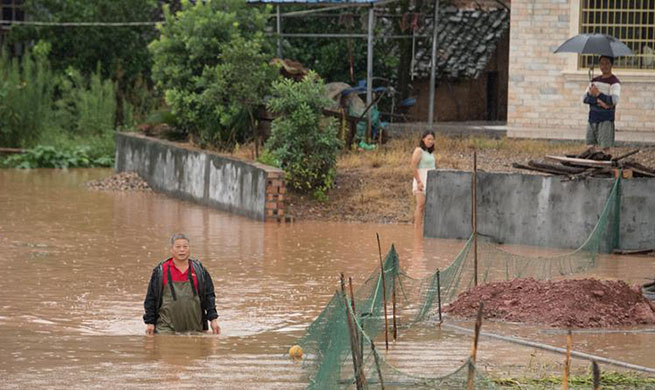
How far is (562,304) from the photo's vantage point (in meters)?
13.0

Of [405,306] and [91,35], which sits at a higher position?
[91,35]

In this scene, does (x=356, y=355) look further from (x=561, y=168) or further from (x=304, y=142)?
(x=304, y=142)

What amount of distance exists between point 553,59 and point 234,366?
1770cm

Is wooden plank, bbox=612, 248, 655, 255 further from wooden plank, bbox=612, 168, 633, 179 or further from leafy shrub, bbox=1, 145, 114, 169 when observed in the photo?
leafy shrub, bbox=1, 145, 114, 169

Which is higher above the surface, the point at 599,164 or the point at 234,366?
the point at 599,164

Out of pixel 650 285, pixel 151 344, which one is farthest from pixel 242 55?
pixel 151 344

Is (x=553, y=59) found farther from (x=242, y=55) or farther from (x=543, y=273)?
(x=543, y=273)

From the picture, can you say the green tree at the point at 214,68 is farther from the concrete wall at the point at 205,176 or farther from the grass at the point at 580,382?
the grass at the point at 580,382

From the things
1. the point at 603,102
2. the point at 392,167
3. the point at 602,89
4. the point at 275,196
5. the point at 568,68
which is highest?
the point at 568,68

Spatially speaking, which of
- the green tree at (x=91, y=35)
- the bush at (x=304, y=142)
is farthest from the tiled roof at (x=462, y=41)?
the bush at (x=304, y=142)

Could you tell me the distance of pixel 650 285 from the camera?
14.6m

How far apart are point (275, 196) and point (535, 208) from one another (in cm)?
432

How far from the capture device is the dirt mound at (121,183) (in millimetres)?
26141

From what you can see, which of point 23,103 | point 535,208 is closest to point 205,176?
point 535,208
